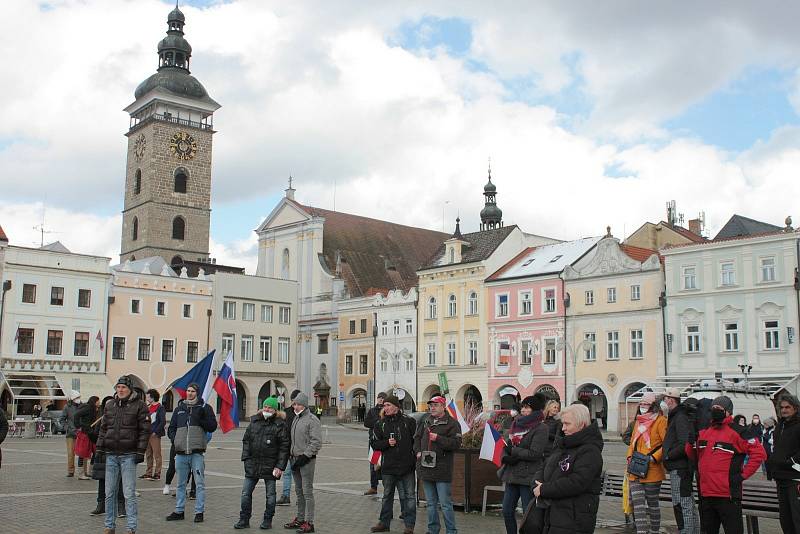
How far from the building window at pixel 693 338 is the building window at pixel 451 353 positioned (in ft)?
54.3

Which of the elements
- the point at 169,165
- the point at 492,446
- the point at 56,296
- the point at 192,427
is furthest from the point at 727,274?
the point at 169,165

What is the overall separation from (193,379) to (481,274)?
4101cm

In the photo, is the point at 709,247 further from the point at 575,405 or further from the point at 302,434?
the point at 575,405

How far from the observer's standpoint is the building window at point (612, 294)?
4759 centimetres

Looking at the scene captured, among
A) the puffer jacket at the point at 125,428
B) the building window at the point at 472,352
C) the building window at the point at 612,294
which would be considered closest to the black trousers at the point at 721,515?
the puffer jacket at the point at 125,428

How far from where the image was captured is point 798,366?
39.8m

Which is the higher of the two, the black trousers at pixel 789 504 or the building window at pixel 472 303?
the building window at pixel 472 303

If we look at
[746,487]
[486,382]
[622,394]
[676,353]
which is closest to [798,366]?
[676,353]

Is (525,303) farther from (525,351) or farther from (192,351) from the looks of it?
(192,351)

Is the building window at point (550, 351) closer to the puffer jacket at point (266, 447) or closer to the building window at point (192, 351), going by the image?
the building window at point (192, 351)

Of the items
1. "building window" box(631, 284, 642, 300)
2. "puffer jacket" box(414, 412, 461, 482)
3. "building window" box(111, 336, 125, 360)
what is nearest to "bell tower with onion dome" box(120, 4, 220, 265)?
"building window" box(111, 336, 125, 360)

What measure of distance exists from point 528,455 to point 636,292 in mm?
37484

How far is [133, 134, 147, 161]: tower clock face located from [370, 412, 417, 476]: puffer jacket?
264 feet

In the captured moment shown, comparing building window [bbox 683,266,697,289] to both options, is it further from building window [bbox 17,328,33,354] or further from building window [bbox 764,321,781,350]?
building window [bbox 17,328,33,354]
